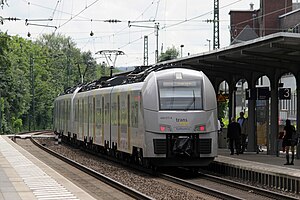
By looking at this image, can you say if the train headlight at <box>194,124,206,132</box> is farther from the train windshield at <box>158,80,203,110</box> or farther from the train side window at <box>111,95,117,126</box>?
the train side window at <box>111,95,117,126</box>

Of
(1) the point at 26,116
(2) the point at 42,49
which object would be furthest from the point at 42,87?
(2) the point at 42,49

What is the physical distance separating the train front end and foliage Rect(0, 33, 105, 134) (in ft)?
161

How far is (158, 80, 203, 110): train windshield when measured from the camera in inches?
880

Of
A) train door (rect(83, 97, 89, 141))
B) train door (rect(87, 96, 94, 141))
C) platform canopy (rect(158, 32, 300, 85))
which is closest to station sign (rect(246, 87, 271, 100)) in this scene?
platform canopy (rect(158, 32, 300, 85))

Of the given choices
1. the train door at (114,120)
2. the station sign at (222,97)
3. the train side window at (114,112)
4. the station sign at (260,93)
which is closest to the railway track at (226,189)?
the train door at (114,120)

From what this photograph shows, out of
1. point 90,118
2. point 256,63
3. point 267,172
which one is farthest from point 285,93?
point 90,118

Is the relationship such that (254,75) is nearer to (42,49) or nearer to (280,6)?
(280,6)

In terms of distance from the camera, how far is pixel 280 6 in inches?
2418

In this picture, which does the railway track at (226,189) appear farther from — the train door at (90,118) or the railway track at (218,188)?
the train door at (90,118)

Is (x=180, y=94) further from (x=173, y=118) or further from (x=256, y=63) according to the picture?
(x=256, y=63)

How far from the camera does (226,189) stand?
758 inches

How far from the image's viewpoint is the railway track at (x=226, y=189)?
664 inches

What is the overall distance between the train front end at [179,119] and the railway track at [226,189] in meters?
0.73

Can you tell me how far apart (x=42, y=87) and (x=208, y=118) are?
88.0 metres
